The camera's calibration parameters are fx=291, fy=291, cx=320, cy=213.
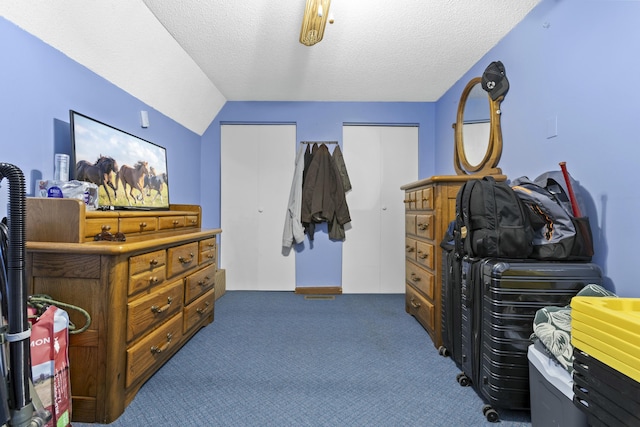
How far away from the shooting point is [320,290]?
3.45m

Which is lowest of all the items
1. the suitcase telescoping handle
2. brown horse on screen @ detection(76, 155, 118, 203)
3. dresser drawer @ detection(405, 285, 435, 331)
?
dresser drawer @ detection(405, 285, 435, 331)

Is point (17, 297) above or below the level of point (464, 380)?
above

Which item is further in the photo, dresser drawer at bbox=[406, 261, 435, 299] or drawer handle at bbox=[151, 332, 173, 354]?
dresser drawer at bbox=[406, 261, 435, 299]

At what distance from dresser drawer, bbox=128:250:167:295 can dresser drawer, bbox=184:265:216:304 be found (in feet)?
1.11

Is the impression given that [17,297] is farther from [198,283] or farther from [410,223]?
[410,223]

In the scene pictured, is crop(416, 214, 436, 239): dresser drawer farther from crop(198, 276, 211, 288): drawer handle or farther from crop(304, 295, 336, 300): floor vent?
crop(198, 276, 211, 288): drawer handle

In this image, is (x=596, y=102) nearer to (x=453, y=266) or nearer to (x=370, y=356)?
(x=453, y=266)

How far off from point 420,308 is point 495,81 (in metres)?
1.89

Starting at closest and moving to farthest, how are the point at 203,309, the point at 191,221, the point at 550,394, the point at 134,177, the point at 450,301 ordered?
the point at 550,394 → the point at 450,301 → the point at 134,177 → the point at 203,309 → the point at 191,221

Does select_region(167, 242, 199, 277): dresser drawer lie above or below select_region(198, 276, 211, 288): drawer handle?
above

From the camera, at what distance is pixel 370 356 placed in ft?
6.40

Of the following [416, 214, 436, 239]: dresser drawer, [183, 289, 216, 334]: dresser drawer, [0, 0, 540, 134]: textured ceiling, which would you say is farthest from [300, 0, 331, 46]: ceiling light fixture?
[183, 289, 216, 334]: dresser drawer

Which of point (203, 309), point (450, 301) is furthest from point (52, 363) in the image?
point (450, 301)

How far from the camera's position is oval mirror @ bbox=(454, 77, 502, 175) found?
231 cm
